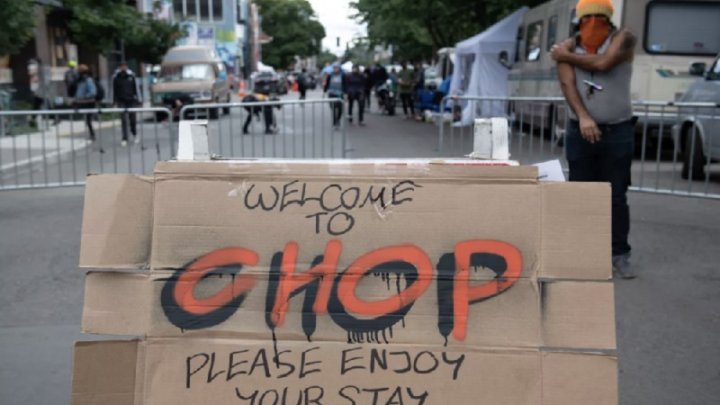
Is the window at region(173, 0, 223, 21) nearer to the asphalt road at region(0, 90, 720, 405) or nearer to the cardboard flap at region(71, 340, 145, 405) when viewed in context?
the asphalt road at region(0, 90, 720, 405)

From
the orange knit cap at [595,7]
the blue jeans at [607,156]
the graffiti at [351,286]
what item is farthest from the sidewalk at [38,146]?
the graffiti at [351,286]

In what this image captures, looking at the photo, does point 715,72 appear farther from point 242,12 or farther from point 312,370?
point 242,12

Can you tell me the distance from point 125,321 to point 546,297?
129cm

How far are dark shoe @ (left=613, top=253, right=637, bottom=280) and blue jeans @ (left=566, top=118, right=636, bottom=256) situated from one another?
0.44m

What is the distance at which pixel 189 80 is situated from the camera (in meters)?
27.6

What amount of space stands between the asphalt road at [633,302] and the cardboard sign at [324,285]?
1.80m

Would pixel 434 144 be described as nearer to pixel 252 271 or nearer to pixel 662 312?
pixel 662 312

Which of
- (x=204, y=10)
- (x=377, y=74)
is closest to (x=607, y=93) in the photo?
(x=377, y=74)

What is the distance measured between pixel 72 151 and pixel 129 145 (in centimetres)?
96

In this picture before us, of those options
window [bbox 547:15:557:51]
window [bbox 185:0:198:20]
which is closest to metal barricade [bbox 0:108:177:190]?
window [bbox 547:15:557:51]

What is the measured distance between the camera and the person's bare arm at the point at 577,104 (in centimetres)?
536

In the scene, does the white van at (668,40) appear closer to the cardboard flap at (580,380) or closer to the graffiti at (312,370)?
the cardboard flap at (580,380)

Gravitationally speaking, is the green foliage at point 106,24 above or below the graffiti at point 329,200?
above

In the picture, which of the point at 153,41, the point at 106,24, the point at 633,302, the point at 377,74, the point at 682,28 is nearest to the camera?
the point at 633,302
